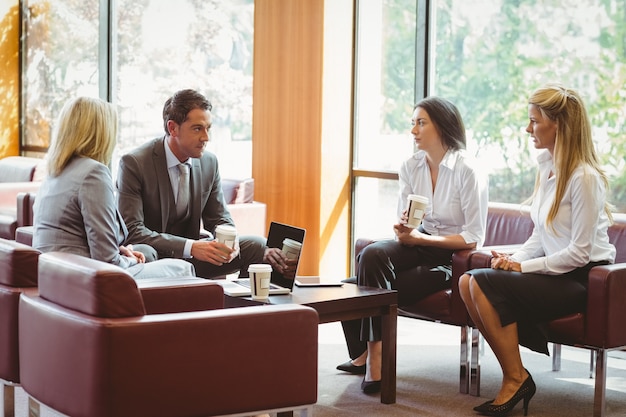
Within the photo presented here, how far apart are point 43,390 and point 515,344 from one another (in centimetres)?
197

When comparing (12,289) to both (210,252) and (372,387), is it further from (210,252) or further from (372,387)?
(372,387)

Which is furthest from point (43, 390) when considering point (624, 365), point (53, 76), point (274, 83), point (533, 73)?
point (53, 76)

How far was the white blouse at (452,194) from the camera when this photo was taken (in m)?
4.62

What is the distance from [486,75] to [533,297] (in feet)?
7.64

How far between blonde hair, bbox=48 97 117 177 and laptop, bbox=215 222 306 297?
734 millimetres

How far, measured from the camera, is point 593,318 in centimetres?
392

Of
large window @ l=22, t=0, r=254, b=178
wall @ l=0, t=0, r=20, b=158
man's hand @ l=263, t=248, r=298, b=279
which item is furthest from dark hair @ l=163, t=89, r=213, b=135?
wall @ l=0, t=0, r=20, b=158

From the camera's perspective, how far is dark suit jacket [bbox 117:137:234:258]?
14.9 ft

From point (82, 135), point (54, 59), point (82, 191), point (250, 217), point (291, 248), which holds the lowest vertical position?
point (250, 217)

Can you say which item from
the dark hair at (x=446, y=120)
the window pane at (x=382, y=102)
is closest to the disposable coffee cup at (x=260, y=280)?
the dark hair at (x=446, y=120)

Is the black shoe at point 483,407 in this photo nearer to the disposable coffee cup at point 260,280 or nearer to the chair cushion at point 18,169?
the disposable coffee cup at point 260,280

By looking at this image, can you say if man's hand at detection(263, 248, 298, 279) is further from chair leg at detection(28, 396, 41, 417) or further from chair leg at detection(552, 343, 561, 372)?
chair leg at detection(552, 343, 561, 372)

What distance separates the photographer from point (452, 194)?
470cm

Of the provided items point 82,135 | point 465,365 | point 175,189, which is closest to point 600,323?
point 465,365
